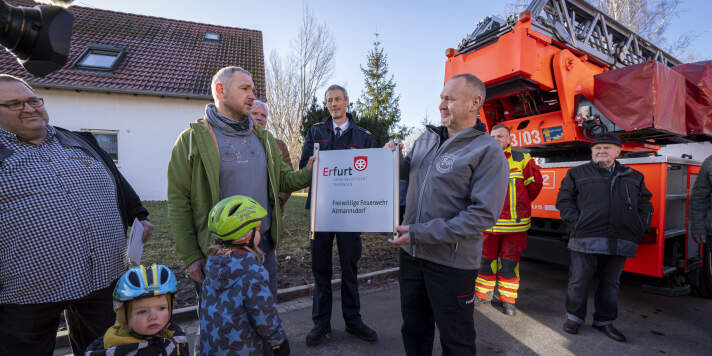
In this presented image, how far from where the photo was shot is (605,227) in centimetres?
316

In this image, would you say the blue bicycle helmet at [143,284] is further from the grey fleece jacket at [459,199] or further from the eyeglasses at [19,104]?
the grey fleece jacket at [459,199]

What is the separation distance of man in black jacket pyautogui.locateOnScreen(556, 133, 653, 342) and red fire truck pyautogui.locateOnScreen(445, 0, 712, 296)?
63 cm

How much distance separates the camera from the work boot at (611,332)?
309 cm

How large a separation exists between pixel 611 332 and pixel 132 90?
14.0 m

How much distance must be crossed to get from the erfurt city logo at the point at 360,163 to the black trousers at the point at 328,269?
0.82 meters

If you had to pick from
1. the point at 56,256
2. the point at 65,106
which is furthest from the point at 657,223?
the point at 65,106

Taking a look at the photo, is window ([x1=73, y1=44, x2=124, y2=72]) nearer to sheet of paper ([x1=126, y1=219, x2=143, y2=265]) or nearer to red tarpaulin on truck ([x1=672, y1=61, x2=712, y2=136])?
sheet of paper ([x1=126, y1=219, x2=143, y2=265])

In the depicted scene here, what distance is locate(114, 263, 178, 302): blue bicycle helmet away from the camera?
1522 millimetres

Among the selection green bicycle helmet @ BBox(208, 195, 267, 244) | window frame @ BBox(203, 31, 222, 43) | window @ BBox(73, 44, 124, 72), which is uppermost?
window frame @ BBox(203, 31, 222, 43)

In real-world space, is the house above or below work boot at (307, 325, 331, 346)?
above

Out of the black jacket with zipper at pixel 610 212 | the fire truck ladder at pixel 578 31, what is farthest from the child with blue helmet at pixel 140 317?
the fire truck ladder at pixel 578 31

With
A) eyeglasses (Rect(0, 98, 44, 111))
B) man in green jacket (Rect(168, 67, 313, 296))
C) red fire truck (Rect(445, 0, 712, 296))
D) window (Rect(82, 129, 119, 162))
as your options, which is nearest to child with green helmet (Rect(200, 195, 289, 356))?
man in green jacket (Rect(168, 67, 313, 296))

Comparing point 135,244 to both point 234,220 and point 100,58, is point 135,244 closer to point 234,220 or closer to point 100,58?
point 234,220

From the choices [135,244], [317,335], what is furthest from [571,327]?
[135,244]
